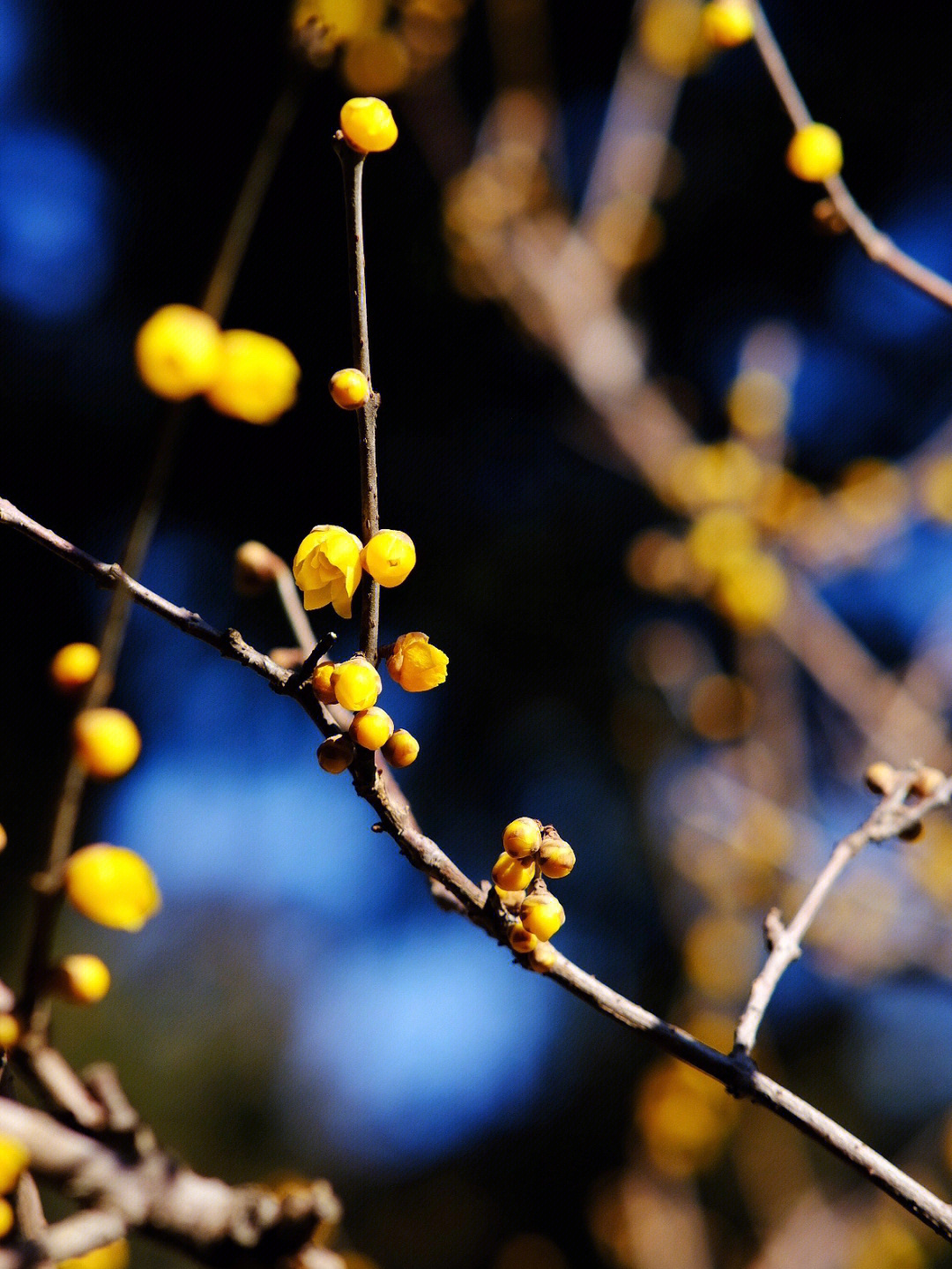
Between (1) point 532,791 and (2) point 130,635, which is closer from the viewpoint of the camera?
(2) point 130,635

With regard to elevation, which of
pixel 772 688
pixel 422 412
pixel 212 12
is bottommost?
pixel 772 688

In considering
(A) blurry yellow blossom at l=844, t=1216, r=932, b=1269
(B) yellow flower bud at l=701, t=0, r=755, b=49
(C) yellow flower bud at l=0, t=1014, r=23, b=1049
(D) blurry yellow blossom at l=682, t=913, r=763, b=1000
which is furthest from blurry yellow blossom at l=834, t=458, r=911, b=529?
(C) yellow flower bud at l=0, t=1014, r=23, b=1049

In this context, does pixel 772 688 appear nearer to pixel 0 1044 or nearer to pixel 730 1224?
pixel 0 1044

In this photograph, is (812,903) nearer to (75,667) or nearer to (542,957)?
(542,957)

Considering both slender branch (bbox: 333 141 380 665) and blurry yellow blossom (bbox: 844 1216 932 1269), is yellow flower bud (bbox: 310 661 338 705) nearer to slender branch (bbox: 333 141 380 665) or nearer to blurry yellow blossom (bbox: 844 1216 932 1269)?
slender branch (bbox: 333 141 380 665)

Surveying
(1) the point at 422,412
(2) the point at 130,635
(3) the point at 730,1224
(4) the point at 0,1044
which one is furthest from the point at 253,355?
(3) the point at 730,1224

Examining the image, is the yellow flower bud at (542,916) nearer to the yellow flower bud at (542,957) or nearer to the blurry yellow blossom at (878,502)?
the yellow flower bud at (542,957)

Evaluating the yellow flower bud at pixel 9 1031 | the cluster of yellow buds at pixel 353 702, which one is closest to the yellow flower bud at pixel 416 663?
the cluster of yellow buds at pixel 353 702
